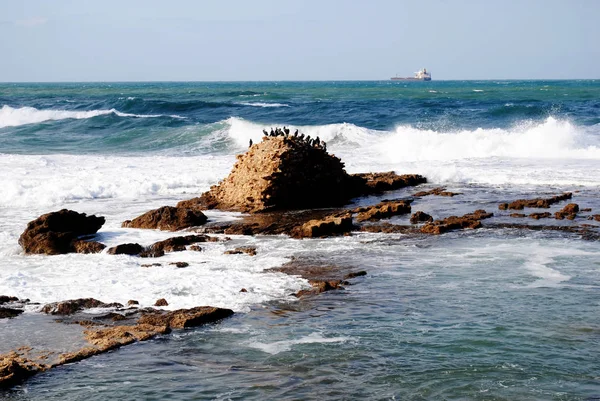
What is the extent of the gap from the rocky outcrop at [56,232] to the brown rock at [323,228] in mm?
3341

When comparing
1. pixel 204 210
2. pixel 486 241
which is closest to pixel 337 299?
pixel 486 241

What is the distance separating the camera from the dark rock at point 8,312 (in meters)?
7.99

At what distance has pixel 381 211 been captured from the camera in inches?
536

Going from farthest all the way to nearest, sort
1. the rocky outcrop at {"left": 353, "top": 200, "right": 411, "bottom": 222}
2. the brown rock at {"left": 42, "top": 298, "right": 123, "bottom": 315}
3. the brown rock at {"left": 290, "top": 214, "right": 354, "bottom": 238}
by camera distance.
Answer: the rocky outcrop at {"left": 353, "top": 200, "right": 411, "bottom": 222} < the brown rock at {"left": 290, "top": 214, "right": 354, "bottom": 238} < the brown rock at {"left": 42, "top": 298, "right": 123, "bottom": 315}

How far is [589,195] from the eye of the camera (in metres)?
15.8

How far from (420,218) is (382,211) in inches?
31.4

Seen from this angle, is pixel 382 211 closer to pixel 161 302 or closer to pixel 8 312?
pixel 161 302

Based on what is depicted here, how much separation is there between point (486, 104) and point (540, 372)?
152 ft

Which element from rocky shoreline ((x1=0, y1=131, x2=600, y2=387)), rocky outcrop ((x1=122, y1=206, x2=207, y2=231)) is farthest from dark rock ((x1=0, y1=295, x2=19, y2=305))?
rocky outcrop ((x1=122, y1=206, x2=207, y2=231))

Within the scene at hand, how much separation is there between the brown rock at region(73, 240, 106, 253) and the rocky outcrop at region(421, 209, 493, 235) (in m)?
5.08

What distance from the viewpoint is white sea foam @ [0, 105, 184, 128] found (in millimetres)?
46138

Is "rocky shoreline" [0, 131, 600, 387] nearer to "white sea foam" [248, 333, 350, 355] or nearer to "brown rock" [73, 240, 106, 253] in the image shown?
"brown rock" [73, 240, 106, 253]

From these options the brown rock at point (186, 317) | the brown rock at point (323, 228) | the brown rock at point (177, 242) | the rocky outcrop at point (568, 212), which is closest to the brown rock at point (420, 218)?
the brown rock at point (323, 228)

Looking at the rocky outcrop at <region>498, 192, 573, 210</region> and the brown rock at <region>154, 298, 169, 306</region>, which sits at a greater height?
the rocky outcrop at <region>498, 192, 573, 210</region>
